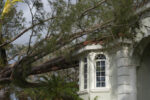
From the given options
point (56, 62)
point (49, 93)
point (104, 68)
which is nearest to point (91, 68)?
point (104, 68)

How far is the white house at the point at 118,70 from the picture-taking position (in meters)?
17.5

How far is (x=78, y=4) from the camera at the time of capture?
14367 millimetres

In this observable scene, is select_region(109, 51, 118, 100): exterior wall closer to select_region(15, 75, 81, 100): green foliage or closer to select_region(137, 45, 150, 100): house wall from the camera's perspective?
select_region(137, 45, 150, 100): house wall

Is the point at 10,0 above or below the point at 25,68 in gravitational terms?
above

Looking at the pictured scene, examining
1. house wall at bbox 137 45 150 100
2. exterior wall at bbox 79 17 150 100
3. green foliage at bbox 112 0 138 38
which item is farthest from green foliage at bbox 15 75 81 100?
green foliage at bbox 112 0 138 38

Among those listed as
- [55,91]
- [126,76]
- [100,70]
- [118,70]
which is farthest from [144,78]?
[55,91]

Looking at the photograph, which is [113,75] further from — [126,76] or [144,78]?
[144,78]

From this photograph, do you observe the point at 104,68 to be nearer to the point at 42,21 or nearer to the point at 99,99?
the point at 99,99

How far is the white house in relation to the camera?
17.5 metres

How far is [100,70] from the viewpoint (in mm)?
19266

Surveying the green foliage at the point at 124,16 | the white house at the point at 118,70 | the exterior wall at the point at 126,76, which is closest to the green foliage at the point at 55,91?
the white house at the point at 118,70

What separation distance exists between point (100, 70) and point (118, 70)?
1538 millimetres

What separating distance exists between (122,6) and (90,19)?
5.18 feet

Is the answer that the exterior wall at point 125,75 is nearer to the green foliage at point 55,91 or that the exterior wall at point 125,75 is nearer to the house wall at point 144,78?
the house wall at point 144,78
